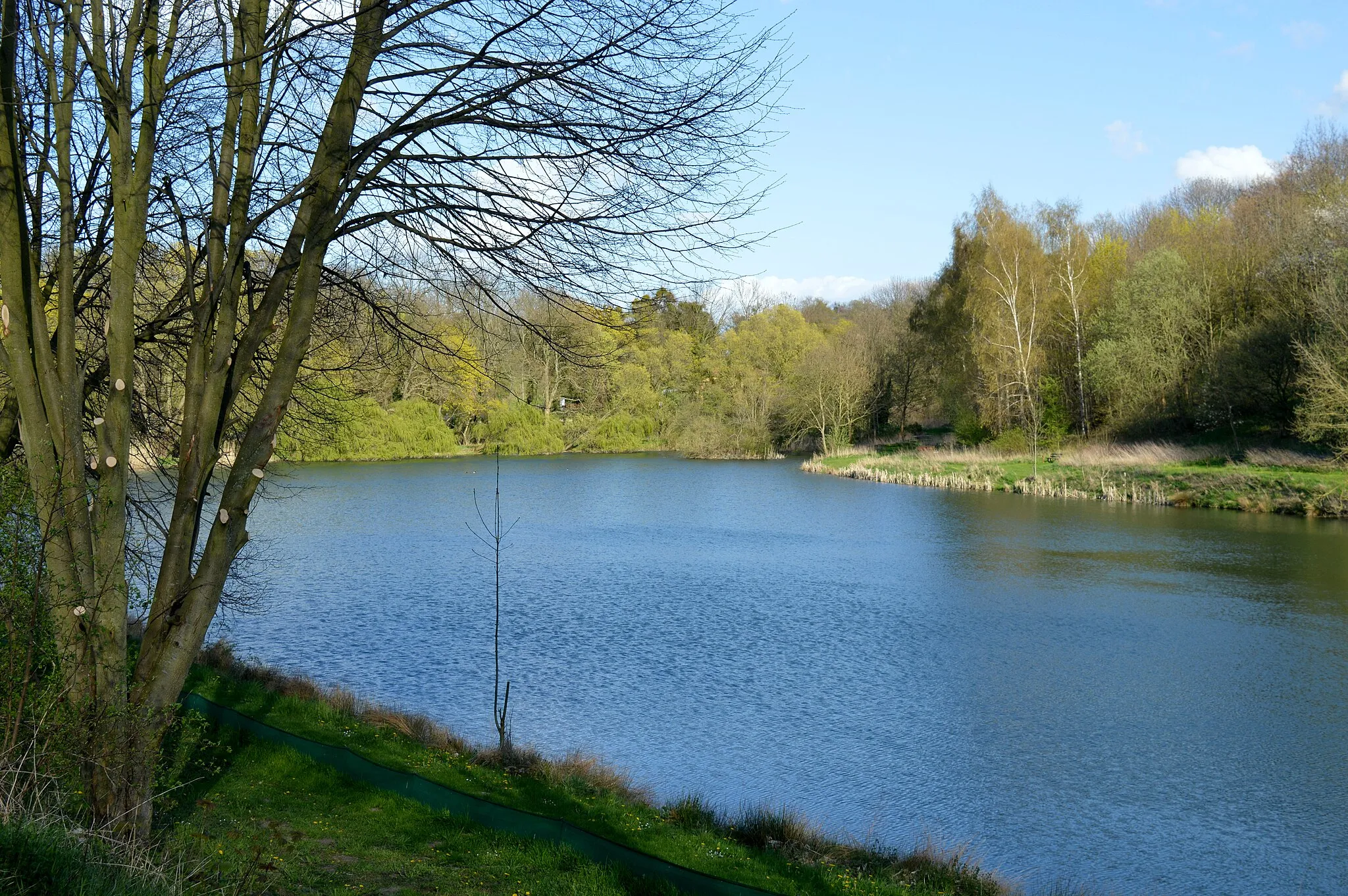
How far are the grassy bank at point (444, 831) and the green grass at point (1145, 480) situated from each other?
22.2 meters

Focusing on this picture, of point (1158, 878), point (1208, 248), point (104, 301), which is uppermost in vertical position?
point (1208, 248)

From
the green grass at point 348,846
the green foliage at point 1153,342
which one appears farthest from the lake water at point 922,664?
the green foliage at point 1153,342

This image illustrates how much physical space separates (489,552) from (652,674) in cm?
901

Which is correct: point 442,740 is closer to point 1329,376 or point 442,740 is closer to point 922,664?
point 922,664

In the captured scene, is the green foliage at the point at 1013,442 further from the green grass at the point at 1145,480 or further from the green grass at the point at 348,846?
the green grass at the point at 348,846

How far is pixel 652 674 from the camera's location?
447 inches

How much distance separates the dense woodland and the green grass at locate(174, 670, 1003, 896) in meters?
12.0

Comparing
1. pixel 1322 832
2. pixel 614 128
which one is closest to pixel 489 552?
pixel 1322 832

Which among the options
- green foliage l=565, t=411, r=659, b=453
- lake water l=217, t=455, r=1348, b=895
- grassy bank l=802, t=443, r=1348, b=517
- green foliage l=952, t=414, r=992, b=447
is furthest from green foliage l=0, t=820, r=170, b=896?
green foliage l=565, t=411, r=659, b=453

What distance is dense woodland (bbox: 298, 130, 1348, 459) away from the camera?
29.1 meters

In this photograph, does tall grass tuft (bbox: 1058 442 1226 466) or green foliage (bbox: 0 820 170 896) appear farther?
tall grass tuft (bbox: 1058 442 1226 466)

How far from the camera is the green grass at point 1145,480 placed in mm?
24359

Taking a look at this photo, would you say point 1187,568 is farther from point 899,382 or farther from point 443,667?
point 899,382

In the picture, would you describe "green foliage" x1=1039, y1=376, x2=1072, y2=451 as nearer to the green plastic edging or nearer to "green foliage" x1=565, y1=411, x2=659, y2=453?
"green foliage" x1=565, y1=411, x2=659, y2=453
